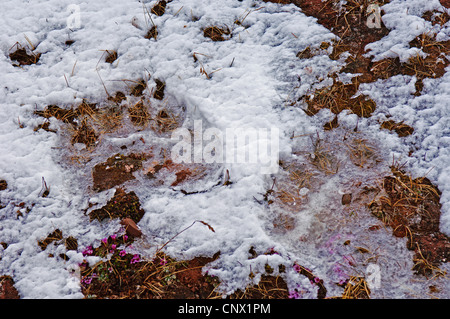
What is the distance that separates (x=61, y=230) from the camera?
10.2 feet

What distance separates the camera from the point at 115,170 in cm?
347

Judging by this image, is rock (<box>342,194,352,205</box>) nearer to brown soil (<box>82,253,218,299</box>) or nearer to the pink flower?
brown soil (<box>82,253,218,299</box>)

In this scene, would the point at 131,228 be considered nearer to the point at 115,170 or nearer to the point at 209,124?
the point at 115,170

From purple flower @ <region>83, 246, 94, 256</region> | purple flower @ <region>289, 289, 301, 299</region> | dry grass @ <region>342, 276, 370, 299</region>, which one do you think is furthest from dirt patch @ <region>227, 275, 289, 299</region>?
purple flower @ <region>83, 246, 94, 256</region>

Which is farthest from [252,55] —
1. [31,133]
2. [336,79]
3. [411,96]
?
[31,133]

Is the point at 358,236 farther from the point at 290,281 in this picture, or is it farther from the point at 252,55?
the point at 252,55

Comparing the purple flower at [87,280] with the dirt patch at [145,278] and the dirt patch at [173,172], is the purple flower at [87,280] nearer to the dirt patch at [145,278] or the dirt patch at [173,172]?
the dirt patch at [145,278]

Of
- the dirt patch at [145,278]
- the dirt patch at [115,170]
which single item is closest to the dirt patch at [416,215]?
the dirt patch at [145,278]

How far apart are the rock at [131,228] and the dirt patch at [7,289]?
1.10 metres

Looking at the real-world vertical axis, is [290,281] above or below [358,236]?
below

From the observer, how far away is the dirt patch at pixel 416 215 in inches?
109

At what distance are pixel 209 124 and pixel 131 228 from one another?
4.71 feet

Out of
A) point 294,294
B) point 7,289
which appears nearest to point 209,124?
point 294,294
